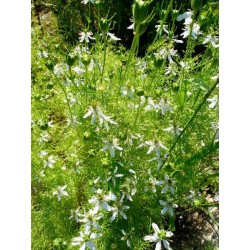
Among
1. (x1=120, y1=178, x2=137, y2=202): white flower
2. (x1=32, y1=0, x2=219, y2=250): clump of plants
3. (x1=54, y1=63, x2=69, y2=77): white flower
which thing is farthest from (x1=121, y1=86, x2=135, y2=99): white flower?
(x1=54, y1=63, x2=69, y2=77): white flower

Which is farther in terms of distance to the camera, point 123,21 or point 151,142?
point 123,21

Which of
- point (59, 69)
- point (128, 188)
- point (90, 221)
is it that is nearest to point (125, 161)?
point (128, 188)

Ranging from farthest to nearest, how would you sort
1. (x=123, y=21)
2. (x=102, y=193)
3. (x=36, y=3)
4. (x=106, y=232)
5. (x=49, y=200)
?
(x=36, y=3)
(x=123, y=21)
(x=49, y=200)
(x=106, y=232)
(x=102, y=193)

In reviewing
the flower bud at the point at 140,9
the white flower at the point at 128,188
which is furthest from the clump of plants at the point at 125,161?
the flower bud at the point at 140,9

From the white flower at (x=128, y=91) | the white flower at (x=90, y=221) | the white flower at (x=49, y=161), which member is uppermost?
the white flower at (x=128, y=91)

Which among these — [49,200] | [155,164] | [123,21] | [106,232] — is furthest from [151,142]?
[123,21]

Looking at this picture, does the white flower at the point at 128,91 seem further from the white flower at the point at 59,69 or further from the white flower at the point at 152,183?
the white flower at the point at 59,69

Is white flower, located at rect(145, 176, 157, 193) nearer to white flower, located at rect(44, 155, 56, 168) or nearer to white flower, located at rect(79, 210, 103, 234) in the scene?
white flower, located at rect(79, 210, 103, 234)

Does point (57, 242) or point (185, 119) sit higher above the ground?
point (185, 119)

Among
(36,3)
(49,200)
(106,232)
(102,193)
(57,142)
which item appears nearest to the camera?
(102,193)

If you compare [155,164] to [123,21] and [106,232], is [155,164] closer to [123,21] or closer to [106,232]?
[106,232]

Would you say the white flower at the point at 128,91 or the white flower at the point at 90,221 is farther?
the white flower at the point at 128,91
